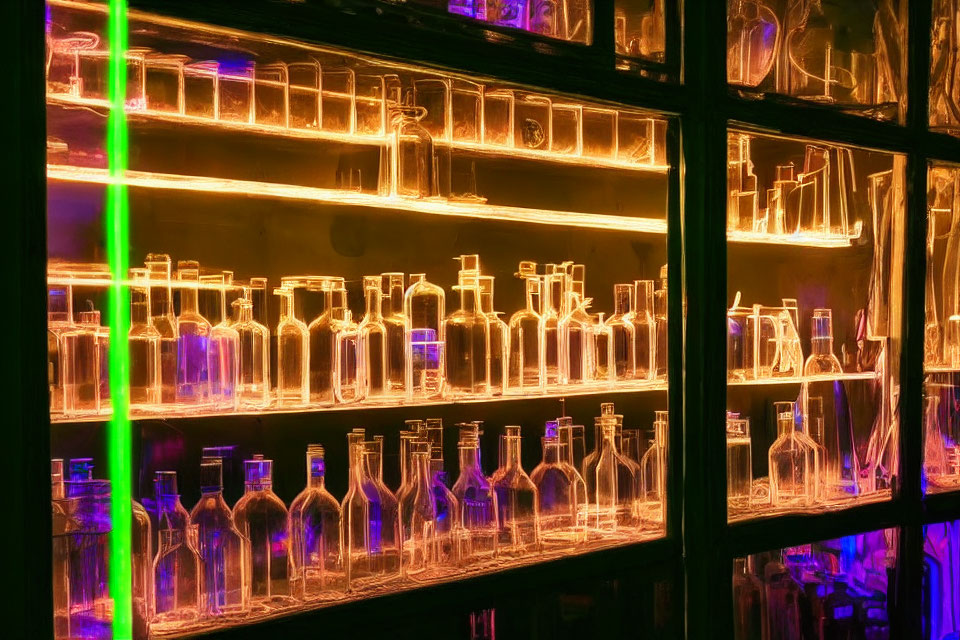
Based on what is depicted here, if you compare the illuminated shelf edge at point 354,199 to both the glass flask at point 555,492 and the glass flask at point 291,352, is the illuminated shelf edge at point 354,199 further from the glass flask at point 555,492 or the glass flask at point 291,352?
the glass flask at point 555,492

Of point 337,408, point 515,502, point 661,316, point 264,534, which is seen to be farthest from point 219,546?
point 661,316

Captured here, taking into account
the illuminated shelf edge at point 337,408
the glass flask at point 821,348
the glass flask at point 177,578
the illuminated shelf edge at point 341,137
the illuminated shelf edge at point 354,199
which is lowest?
the glass flask at point 177,578

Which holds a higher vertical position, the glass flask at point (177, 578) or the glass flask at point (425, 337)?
the glass flask at point (425, 337)

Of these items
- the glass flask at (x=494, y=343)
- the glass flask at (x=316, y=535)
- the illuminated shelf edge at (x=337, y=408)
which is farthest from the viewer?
the glass flask at (x=494, y=343)

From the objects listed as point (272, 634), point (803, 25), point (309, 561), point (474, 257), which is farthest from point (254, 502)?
point (803, 25)

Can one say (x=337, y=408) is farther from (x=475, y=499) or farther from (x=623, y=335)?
(x=623, y=335)

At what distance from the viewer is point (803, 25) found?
2.26 m

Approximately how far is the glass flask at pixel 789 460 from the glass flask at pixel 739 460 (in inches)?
3.3

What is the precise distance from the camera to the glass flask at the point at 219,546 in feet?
4.95

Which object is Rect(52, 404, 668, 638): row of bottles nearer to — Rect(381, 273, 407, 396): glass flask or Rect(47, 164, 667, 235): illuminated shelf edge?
Rect(381, 273, 407, 396): glass flask

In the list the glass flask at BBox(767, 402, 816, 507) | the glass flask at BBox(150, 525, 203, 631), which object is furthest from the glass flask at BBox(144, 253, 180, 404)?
the glass flask at BBox(767, 402, 816, 507)

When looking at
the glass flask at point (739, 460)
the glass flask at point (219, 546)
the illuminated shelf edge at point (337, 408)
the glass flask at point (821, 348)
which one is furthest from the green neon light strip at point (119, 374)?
the glass flask at point (821, 348)

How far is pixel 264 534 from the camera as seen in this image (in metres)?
1.58

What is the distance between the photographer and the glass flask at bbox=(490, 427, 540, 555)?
183cm
